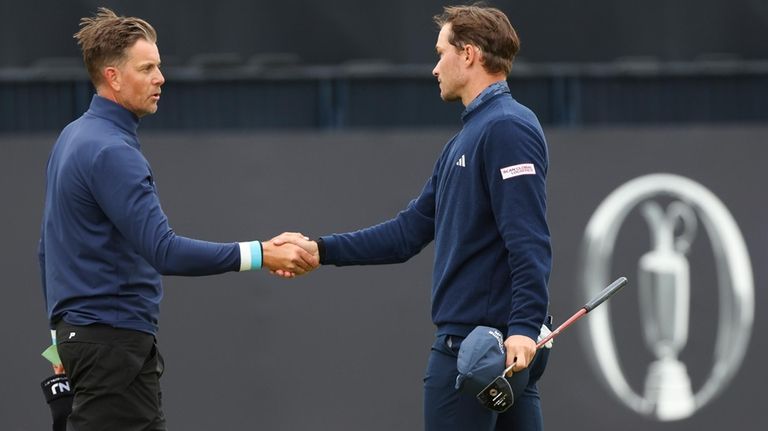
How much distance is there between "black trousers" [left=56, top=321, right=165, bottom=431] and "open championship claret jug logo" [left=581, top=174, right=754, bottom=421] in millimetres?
3597

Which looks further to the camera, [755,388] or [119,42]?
[755,388]

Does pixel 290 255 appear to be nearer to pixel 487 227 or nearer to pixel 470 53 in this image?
pixel 487 227

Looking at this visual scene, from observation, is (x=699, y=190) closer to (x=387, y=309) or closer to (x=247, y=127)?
(x=387, y=309)

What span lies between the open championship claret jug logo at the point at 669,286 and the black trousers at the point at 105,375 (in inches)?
142

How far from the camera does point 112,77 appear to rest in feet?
17.0

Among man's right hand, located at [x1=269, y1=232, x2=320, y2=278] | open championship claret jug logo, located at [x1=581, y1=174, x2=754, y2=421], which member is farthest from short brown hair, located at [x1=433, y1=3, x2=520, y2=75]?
open championship claret jug logo, located at [x1=581, y1=174, x2=754, y2=421]

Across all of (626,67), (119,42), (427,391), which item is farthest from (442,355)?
(626,67)

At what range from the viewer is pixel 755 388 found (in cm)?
820

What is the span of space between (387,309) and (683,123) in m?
1.94

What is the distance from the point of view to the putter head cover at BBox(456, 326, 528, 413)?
15.2 ft

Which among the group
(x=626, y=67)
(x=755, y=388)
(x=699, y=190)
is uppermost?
(x=626, y=67)

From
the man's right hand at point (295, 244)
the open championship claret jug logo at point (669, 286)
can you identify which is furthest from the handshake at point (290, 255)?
the open championship claret jug logo at point (669, 286)

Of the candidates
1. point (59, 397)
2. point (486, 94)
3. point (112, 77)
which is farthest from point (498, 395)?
point (112, 77)

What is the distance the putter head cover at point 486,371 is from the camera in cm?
462
